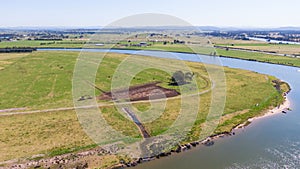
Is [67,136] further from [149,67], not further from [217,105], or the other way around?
[149,67]

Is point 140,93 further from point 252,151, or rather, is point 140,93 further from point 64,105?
point 252,151

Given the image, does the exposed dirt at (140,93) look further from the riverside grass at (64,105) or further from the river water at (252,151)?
the river water at (252,151)

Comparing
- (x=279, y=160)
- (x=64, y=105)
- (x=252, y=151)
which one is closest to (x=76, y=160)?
(x=64, y=105)

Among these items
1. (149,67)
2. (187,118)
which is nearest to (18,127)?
(187,118)

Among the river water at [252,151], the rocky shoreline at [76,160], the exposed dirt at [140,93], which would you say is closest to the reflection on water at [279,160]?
the river water at [252,151]

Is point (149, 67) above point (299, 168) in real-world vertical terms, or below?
above

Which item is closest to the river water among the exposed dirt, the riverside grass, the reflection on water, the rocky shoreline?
the reflection on water
